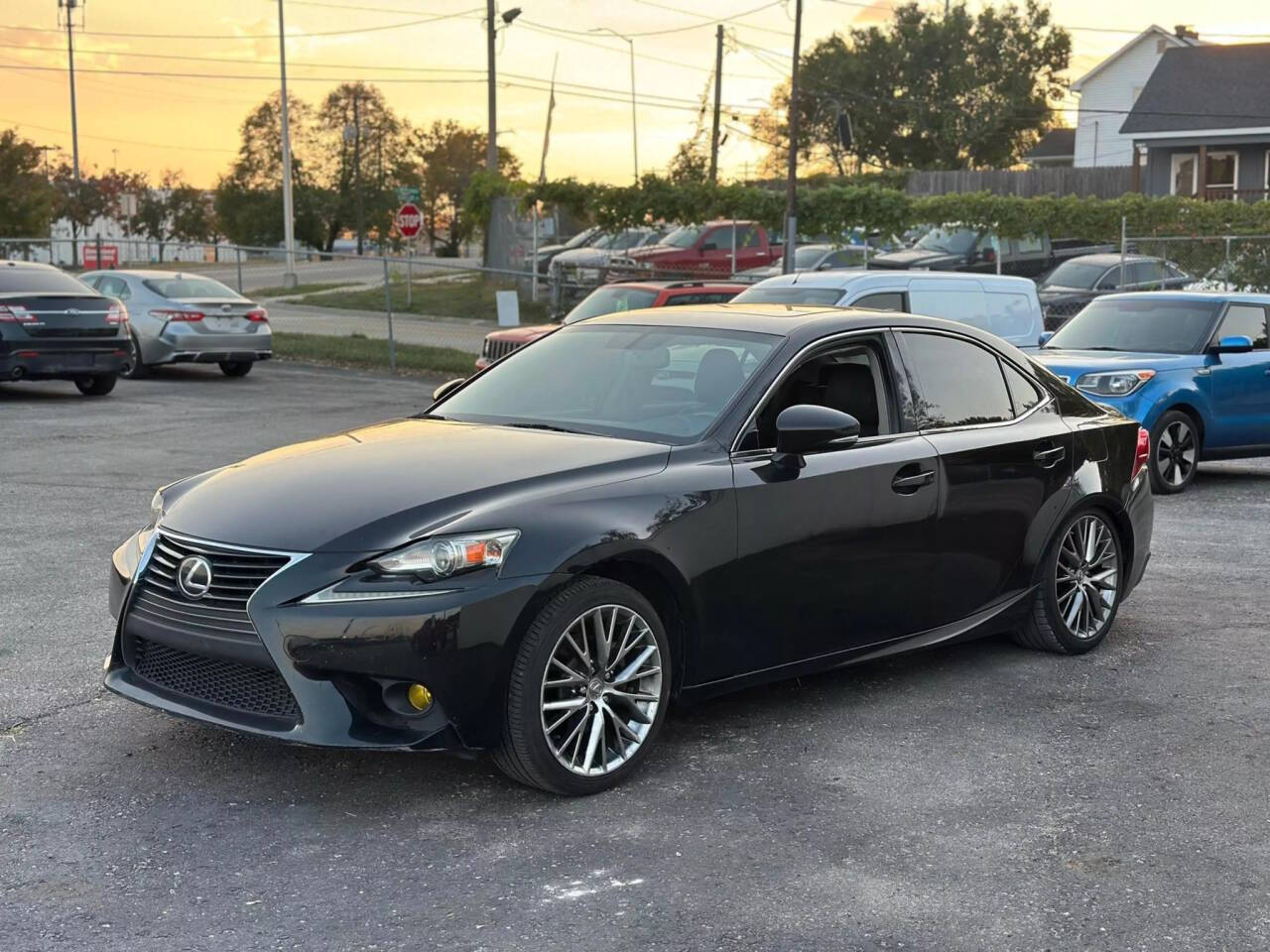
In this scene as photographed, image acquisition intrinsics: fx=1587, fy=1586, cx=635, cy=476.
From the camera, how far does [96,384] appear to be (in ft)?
63.7

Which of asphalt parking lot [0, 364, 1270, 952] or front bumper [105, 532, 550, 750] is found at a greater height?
front bumper [105, 532, 550, 750]

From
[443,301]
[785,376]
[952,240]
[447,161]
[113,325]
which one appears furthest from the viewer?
[447,161]

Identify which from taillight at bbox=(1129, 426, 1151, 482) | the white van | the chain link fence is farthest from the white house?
taillight at bbox=(1129, 426, 1151, 482)

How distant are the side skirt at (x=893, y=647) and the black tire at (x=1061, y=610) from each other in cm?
Answer: 10

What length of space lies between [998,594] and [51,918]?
408cm

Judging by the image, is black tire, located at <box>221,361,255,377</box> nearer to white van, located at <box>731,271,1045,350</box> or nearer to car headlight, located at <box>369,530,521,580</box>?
white van, located at <box>731,271,1045,350</box>

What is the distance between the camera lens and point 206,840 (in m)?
4.71

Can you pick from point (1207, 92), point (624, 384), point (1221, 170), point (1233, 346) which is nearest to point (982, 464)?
point (624, 384)

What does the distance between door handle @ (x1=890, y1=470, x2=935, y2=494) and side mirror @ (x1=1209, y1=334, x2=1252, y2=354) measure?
25.2 feet

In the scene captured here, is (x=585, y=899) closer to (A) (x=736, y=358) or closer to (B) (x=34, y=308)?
(A) (x=736, y=358)

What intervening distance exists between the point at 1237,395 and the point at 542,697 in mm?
9745

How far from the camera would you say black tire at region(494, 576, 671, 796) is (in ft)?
16.1

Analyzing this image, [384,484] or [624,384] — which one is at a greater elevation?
[624,384]

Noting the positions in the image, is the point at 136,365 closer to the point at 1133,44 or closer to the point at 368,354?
the point at 368,354
